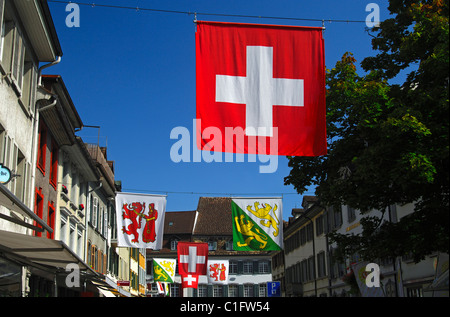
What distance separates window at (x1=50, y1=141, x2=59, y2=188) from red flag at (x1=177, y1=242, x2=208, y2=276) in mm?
7735

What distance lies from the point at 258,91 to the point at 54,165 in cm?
1482

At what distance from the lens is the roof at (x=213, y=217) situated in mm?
81625

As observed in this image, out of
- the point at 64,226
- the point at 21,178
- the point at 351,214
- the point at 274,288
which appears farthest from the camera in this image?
the point at 274,288

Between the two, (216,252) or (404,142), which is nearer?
(404,142)

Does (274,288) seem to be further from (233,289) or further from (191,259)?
(233,289)

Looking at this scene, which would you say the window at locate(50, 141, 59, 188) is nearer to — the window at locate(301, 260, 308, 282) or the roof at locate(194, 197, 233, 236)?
the window at locate(301, 260, 308, 282)

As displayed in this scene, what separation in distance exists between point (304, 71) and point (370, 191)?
512 cm

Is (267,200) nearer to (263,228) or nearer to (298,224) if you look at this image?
(263,228)

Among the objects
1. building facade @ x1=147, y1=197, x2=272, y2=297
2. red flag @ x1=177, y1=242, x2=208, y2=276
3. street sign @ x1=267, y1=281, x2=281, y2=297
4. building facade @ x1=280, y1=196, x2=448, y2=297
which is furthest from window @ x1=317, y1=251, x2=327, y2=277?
building facade @ x1=147, y1=197, x2=272, y2=297

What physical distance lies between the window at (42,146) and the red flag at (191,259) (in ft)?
31.9

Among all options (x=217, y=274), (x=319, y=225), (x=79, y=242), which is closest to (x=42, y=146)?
(x=79, y=242)

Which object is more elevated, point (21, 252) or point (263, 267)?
point (263, 267)

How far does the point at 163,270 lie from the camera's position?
3541 cm
